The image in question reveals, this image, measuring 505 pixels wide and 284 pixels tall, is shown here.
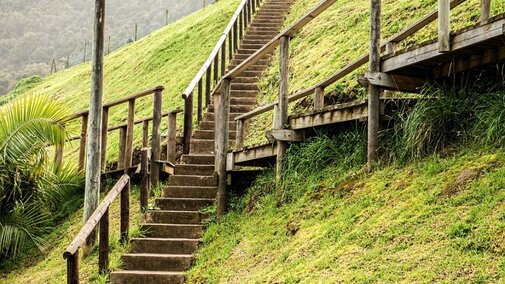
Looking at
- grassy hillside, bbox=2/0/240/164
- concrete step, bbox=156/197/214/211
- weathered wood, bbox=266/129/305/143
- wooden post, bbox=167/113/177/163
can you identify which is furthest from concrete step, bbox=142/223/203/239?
grassy hillside, bbox=2/0/240/164

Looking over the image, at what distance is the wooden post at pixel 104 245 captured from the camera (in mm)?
8695

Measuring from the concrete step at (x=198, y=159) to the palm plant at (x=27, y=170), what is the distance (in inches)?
79.2

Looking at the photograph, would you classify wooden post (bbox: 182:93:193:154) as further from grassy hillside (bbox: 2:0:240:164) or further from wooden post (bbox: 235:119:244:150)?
grassy hillside (bbox: 2:0:240:164)

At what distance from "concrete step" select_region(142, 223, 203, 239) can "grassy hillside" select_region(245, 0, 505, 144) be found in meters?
2.20

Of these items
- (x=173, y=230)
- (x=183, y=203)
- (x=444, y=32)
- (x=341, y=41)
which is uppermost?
(x=341, y=41)

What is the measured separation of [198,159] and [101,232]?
2.82 m

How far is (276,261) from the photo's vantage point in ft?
23.4

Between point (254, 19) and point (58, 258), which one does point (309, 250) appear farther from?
point (254, 19)

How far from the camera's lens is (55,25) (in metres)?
112

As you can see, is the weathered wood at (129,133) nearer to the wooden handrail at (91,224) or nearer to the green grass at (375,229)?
the wooden handrail at (91,224)

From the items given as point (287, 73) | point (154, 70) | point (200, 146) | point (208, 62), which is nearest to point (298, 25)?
point (287, 73)

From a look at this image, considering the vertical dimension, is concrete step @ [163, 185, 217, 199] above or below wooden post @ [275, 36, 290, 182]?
below

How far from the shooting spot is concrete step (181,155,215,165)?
11219 mm

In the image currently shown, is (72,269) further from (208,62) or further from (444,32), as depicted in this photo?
(208,62)
